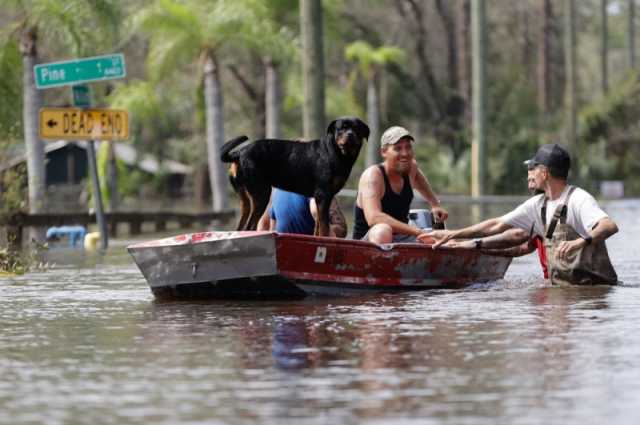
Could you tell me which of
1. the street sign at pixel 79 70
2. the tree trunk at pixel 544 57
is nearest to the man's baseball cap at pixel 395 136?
the street sign at pixel 79 70

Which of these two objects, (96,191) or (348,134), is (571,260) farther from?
(96,191)

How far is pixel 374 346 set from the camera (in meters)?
12.7

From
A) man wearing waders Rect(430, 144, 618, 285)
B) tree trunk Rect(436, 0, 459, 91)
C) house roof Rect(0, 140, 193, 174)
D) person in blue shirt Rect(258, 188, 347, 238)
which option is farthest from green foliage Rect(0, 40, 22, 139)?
house roof Rect(0, 140, 193, 174)

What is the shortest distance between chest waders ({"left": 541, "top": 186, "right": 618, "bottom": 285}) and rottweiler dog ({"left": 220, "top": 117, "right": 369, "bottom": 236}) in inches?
74.8

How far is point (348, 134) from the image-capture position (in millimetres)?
16797

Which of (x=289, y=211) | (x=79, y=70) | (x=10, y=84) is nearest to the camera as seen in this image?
(x=289, y=211)

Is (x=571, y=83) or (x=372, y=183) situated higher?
(x=571, y=83)

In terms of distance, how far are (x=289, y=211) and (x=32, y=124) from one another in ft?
50.6

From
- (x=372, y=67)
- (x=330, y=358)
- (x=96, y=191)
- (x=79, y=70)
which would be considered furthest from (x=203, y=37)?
(x=330, y=358)

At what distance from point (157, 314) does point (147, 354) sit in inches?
135

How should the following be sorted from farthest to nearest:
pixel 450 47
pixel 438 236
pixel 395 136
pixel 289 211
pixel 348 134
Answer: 1. pixel 450 47
2. pixel 289 211
3. pixel 438 236
4. pixel 395 136
5. pixel 348 134

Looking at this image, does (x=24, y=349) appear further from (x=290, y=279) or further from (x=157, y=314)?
(x=290, y=279)

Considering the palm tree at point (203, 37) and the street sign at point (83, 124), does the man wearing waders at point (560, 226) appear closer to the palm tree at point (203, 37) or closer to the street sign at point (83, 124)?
the street sign at point (83, 124)

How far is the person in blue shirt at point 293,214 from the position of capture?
17922 millimetres
